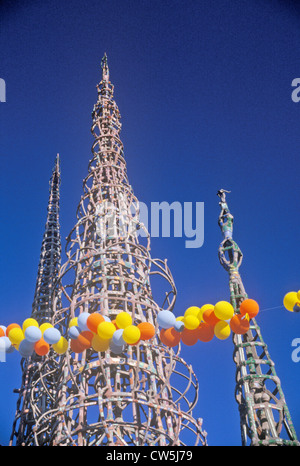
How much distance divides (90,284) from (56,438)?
509 cm

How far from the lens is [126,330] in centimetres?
1294

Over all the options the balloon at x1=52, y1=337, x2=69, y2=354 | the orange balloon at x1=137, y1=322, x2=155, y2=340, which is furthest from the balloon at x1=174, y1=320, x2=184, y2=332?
the balloon at x1=52, y1=337, x2=69, y2=354

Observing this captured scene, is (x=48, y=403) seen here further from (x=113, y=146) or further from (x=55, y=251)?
(x=113, y=146)

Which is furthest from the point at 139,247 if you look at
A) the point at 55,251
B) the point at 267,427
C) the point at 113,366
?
the point at 55,251

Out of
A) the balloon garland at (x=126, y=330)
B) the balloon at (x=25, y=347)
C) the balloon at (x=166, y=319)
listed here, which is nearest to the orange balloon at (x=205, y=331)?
the balloon garland at (x=126, y=330)

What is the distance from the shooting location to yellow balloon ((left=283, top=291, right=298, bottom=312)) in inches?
533

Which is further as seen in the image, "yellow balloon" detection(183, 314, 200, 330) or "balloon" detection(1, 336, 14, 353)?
"balloon" detection(1, 336, 14, 353)

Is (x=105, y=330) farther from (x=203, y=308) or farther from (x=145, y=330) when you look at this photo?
(x=203, y=308)

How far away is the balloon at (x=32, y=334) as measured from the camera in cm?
1346

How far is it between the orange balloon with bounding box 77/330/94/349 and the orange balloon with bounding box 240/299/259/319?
162 inches

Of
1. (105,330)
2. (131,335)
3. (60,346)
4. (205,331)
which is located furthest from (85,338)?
(205,331)

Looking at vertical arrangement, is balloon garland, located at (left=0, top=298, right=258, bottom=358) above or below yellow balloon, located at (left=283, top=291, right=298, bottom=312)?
below

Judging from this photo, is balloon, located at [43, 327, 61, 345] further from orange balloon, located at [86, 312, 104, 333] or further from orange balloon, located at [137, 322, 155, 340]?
orange balloon, located at [137, 322, 155, 340]

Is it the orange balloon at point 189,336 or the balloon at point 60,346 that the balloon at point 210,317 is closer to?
the orange balloon at point 189,336
